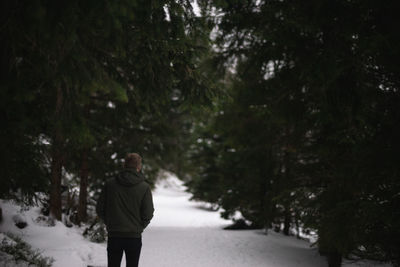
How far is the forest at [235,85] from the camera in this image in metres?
3.21

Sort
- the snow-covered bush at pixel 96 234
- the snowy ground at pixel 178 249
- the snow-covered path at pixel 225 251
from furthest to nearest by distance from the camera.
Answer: the snow-covered bush at pixel 96 234 < the snow-covered path at pixel 225 251 < the snowy ground at pixel 178 249

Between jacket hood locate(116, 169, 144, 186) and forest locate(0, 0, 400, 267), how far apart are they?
0.71 m

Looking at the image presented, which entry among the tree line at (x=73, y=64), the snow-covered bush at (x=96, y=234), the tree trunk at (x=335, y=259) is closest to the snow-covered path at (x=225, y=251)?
the tree trunk at (x=335, y=259)

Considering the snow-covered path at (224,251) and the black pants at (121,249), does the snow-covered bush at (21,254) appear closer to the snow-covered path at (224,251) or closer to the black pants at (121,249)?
the black pants at (121,249)

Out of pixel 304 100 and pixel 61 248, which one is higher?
pixel 304 100

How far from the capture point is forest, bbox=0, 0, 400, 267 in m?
3.21

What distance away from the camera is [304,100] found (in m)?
7.54

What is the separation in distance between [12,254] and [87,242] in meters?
2.91

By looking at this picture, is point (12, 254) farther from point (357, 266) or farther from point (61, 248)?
point (357, 266)

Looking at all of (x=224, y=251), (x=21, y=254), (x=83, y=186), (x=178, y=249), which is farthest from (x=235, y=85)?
(x=21, y=254)

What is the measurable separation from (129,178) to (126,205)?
14.4 inches

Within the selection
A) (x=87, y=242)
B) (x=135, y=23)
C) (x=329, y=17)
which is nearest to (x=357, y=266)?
(x=329, y=17)

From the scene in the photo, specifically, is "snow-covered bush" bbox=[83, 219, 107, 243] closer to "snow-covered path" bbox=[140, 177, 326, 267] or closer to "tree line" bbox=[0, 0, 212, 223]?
"snow-covered path" bbox=[140, 177, 326, 267]

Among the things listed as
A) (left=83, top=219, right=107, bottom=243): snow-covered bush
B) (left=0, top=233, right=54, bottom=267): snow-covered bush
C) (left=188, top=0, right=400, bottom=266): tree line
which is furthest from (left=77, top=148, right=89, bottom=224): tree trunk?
(left=188, top=0, right=400, bottom=266): tree line
